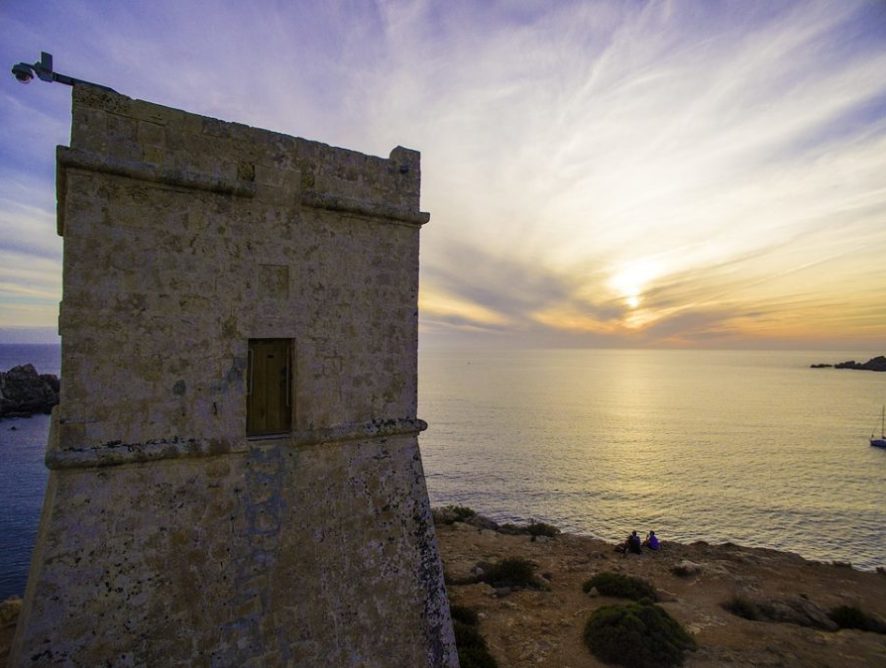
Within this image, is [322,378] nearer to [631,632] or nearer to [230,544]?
[230,544]

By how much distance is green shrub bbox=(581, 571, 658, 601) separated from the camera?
15.2 metres

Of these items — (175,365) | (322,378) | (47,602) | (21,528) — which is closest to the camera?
(47,602)

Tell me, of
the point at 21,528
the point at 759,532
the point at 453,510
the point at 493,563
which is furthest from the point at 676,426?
the point at 21,528

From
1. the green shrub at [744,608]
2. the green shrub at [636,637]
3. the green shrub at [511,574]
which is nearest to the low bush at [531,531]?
the green shrub at [511,574]

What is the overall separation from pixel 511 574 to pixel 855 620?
1098 cm

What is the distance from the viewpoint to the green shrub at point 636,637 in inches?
452

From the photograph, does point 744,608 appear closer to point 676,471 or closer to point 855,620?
point 855,620

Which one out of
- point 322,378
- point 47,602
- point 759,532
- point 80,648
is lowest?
point 759,532

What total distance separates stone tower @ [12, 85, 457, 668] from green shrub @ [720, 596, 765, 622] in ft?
44.4

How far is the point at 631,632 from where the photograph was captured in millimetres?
12016

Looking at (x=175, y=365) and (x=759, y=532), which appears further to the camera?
(x=759, y=532)

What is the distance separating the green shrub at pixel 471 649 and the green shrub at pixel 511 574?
3894 millimetres

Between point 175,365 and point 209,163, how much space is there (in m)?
2.41

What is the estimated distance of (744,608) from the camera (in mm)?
14859
